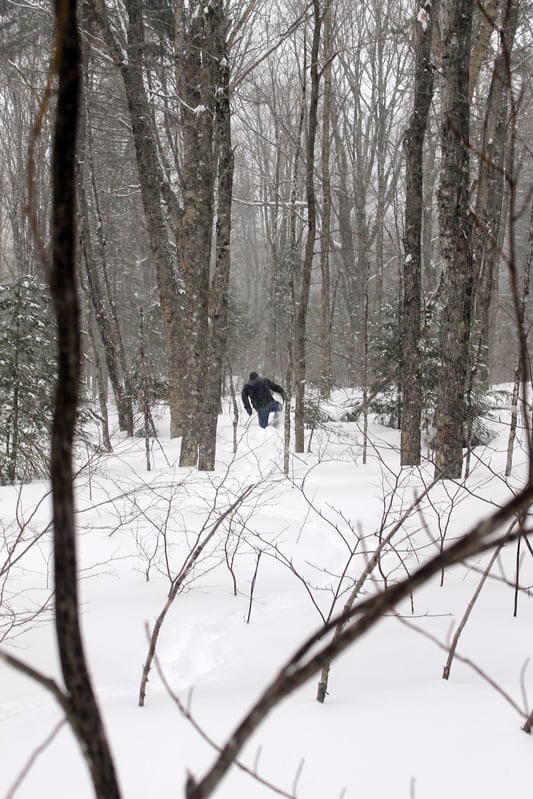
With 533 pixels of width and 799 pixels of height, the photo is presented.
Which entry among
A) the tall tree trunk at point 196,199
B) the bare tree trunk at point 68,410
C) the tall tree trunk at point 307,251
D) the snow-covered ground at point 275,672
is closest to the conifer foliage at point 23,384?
the tall tree trunk at point 196,199

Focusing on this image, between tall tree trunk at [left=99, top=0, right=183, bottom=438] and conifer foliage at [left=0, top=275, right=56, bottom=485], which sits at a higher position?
tall tree trunk at [left=99, top=0, right=183, bottom=438]

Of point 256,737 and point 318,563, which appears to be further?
point 318,563

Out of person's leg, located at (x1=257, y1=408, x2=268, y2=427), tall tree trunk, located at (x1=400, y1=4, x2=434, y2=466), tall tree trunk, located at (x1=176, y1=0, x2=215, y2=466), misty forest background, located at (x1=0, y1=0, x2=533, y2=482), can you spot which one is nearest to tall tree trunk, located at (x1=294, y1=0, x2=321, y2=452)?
misty forest background, located at (x1=0, y1=0, x2=533, y2=482)

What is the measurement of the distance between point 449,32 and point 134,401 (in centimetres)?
1060

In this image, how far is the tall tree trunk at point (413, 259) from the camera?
725 centimetres

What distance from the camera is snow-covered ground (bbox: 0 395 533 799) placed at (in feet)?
5.52

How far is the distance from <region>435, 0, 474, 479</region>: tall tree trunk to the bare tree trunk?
5515 millimetres

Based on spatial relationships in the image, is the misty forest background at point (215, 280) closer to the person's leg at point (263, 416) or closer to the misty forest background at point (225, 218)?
the misty forest background at point (225, 218)

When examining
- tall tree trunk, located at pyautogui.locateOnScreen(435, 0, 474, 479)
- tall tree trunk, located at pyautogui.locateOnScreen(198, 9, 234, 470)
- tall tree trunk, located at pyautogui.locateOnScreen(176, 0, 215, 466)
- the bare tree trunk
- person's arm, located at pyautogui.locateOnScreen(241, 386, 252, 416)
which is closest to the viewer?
the bare tree trunk

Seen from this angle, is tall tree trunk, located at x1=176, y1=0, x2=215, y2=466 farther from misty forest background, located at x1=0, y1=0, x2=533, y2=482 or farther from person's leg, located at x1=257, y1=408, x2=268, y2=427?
person's leg, located at x1=257, y1=408, x2=268, y2=427

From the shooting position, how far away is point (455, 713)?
77.6 inches

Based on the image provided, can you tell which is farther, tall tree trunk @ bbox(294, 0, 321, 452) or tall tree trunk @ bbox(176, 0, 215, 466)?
tall tree trunk @ bbox(294, 0, 321, 452)

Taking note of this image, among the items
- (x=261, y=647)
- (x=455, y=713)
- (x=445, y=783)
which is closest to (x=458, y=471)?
(x=261, y=647)

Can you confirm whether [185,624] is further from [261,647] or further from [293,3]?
[293,3]
